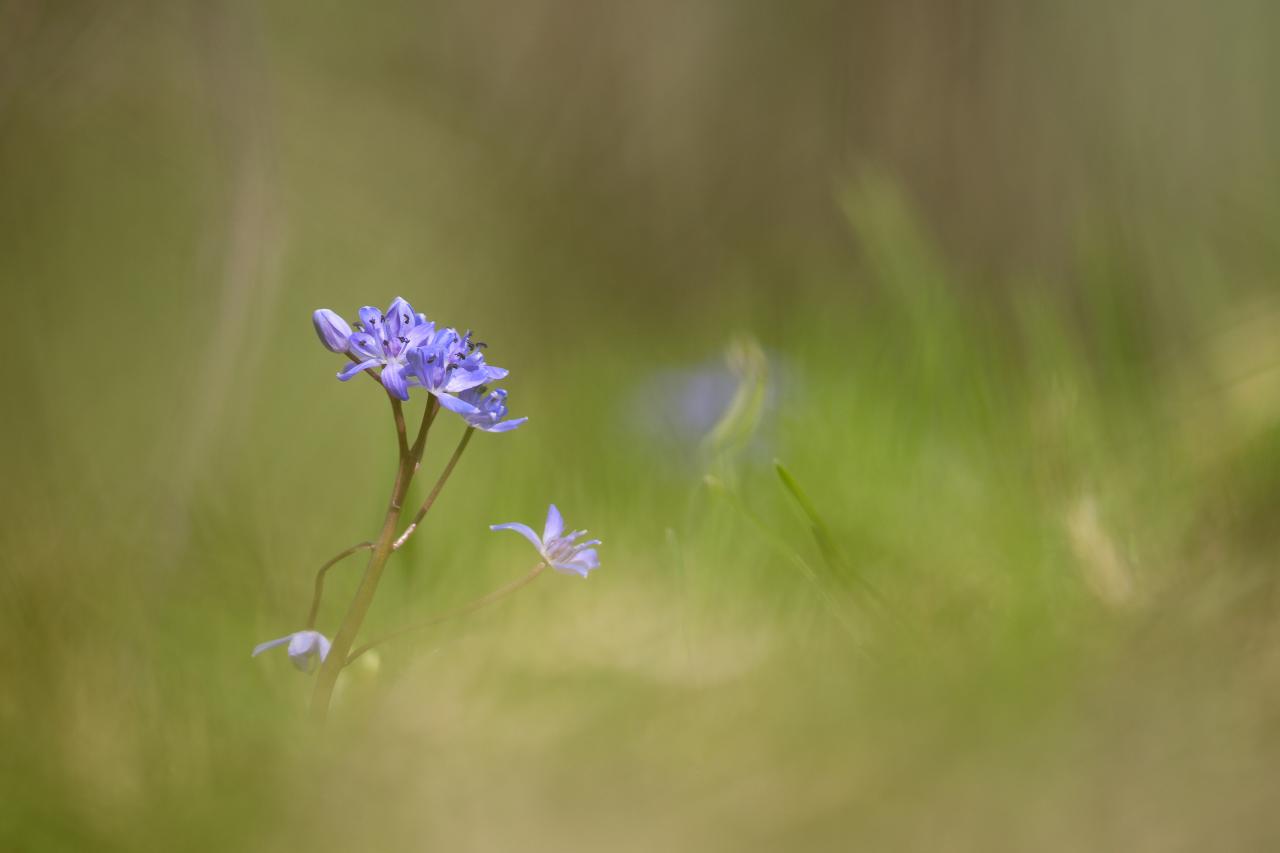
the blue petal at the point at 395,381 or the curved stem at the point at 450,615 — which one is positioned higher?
the blue petal at the point at 395,381

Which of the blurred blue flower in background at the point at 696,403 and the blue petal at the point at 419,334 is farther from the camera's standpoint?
the blurred blue flower in background at the point at 696,403

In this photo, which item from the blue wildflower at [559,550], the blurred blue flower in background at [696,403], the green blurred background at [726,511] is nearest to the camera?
the green blurred background at [726,511]

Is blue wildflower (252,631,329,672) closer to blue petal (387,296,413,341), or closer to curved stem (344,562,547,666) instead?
curved stem (344,562,547,666)

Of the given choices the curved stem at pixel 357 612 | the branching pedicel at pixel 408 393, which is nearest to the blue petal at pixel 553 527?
the branching pedicel at pixel 408 393

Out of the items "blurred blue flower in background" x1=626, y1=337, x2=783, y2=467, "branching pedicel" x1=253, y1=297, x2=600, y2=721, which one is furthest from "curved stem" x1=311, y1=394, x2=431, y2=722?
"blurred blue flower in background" x1=626, y1=337, x2=783, y2=467

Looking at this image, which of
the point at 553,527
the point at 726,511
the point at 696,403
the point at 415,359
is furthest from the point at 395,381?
the point at 696,403

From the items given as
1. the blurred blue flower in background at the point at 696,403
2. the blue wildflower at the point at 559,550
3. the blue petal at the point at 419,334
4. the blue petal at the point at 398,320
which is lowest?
the blue wildflower at the point at 559,550

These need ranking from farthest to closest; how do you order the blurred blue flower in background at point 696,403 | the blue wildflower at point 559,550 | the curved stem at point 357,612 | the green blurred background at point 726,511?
1. the blurred blue flower in background at point 696,403
2. the blue wildflower at point 559,550
3. the curved stem at point 357,612
4. the green blurred background at point 726,511

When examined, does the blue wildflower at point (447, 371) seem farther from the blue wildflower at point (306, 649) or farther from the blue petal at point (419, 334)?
the blue wildflower at point (306, 649)
